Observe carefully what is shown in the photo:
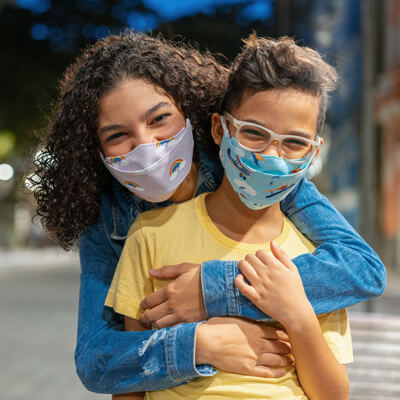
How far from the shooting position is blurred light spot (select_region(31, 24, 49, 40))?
8859 millimetres

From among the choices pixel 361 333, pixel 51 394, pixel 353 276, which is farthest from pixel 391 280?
pixel 353 276

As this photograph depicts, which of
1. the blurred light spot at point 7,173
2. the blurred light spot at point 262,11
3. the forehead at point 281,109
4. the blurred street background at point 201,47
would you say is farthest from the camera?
the blurred light spot at point 7,173

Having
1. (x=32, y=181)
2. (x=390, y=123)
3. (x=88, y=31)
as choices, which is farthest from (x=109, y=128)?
(x=390, y=123)

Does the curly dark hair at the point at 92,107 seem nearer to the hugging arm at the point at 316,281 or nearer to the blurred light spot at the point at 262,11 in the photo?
the hugging arm at the point at 316,281

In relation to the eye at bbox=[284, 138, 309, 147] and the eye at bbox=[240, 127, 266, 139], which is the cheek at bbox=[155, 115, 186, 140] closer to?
the eye at bbox=[240, 127, 266, 139]

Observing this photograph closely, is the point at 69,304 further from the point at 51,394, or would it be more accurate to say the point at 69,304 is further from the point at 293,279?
the point at 293,279

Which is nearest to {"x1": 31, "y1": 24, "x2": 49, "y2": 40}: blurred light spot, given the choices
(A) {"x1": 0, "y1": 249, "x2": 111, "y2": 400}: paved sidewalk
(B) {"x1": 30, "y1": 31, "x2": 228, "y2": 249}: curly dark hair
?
(A) {"x1": 0, "y1": 249, "x2": 111, "y2": 400}: paved sidewalk

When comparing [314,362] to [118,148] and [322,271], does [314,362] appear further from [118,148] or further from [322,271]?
[118,148]

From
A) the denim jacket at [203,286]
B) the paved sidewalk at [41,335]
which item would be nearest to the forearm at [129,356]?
the denim jacket at [203,286]

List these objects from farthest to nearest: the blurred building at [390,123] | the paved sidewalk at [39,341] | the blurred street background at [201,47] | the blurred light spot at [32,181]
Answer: the blurred building at [390,123]
the paved sidewalk at [39,341]
the blurred street background at [201,47]
the blurred light spot at [32,181]

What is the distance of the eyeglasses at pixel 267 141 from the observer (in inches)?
59.5

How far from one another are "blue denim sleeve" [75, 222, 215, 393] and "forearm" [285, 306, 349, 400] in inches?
9.4

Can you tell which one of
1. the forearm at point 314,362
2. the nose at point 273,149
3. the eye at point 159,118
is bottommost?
the forearm at point 314,362

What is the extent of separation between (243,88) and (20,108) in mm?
9514
